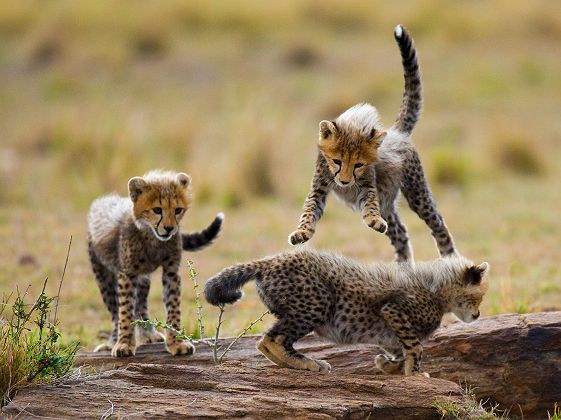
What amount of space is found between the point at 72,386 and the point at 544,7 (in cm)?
1981

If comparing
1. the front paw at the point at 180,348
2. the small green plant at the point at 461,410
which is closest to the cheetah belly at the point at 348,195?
the front paw at the point at 180,348

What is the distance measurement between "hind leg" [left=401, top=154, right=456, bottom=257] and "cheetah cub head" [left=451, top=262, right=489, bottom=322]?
0.80 meters

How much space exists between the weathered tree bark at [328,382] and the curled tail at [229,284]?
314 mm

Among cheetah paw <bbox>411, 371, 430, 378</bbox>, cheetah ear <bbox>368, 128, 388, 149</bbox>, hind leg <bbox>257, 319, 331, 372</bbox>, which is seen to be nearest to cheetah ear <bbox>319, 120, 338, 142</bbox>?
cheetah ear <bbox>368, 128, 388, 149</bbox>

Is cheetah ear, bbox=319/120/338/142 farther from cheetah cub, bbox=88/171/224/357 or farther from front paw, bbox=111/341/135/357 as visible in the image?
front paw, bbox=111/341/135/357

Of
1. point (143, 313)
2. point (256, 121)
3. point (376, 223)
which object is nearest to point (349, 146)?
point (376, 223)

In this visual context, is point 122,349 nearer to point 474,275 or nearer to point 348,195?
point 348,195

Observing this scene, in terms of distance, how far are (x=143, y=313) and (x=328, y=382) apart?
174cm

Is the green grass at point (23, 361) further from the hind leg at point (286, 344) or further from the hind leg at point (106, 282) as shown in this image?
the hind leg at point (106, 282)

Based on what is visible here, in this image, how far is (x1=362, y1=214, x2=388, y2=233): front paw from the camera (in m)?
4.97

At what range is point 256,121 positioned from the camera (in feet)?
40.3

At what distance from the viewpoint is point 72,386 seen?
459 centimetres

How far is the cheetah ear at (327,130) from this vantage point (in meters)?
5.25

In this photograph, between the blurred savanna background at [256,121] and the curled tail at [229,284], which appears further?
the blurred savanna background at [256,121]
